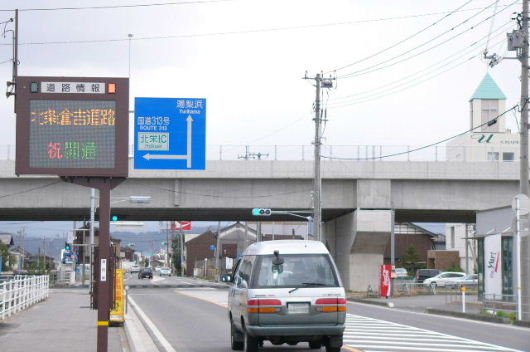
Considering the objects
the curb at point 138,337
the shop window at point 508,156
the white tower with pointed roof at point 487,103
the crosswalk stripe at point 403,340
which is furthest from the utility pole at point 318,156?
the white tower with pointed roof at point 487,103

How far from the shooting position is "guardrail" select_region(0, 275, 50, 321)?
2479 centimetres

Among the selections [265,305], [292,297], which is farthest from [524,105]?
[265,305]

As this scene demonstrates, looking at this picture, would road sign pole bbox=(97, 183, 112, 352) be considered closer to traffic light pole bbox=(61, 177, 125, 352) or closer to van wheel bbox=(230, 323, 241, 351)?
traffic light pole bbox=(61, 177, 125, 352)

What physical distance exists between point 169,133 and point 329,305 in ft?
49.9

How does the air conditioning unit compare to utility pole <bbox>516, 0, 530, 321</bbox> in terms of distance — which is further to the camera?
the air conditioning unit

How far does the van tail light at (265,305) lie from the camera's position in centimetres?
1420

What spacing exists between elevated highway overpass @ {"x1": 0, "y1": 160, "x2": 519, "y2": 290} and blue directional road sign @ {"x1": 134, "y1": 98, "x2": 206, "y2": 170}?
21.3 m

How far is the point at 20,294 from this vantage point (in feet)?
94.1

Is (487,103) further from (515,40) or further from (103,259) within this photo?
(103,259)

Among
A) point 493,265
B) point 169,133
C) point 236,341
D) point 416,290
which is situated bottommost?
point 416,290

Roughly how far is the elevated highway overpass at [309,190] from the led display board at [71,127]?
121ft

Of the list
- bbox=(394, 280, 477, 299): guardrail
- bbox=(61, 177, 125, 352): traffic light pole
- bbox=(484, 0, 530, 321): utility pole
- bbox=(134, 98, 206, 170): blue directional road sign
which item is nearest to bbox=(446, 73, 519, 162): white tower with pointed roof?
bbox=(394, 280, 477, 299): guardrail

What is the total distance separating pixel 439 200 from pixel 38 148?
137 ft

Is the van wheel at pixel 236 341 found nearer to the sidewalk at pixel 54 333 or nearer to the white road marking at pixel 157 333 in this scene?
the white road marking at pixel 157 333
